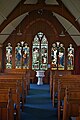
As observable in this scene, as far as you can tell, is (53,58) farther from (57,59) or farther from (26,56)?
(26,56)

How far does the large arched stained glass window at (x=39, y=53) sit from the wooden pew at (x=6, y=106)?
14.5m

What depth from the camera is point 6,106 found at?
6.10 meters

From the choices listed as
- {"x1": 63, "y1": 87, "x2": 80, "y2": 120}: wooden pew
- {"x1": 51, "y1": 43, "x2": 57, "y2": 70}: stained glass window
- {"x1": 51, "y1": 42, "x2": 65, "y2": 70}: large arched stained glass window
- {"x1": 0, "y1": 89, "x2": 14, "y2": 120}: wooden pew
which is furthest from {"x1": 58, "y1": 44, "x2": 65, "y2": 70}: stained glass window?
{"x1": 0, "y1": 89, "x2": 14, "y2": 120}: wooden pew

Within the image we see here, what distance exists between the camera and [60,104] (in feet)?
27.5

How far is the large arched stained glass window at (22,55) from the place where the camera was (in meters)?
21.0

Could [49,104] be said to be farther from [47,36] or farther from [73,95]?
[47,36]

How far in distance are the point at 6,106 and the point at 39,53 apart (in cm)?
1518

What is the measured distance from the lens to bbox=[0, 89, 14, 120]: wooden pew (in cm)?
561

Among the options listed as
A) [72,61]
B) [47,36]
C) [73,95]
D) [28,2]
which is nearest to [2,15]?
[28,2]

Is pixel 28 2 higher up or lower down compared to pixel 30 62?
higher up

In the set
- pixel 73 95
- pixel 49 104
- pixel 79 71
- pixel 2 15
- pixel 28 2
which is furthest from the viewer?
pixel 79 71

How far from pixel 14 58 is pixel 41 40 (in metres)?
2.42

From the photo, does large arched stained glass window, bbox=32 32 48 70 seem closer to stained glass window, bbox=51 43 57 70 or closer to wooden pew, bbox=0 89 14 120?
stained glass window, bbox=51 43 57 70

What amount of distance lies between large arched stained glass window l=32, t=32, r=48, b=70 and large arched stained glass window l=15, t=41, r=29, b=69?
0.52 meters
